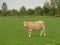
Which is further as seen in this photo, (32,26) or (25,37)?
(32,26)

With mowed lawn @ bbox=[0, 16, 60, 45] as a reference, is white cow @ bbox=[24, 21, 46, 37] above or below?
above

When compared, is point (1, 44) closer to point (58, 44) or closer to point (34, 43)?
point (34, 43)

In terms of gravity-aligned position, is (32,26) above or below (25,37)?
above

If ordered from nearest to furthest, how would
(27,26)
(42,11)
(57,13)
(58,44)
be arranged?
(58,44) → (27,26) → (57,13) → (42,11)

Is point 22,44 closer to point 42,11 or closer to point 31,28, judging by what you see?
point 31,28

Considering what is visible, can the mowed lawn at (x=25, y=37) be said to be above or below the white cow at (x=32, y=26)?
below

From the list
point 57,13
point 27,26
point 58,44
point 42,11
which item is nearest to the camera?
point 58,44

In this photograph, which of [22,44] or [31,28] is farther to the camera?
[31,28]

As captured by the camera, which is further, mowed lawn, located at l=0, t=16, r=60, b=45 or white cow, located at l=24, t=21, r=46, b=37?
white cow, located at l=24, t=21, r=46, b=37

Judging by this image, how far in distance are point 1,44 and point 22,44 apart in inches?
57.2

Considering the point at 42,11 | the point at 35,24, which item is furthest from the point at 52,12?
the point at 35,24

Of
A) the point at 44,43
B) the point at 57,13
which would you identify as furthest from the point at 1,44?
the point at 57,13

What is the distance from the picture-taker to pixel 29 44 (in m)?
15.2

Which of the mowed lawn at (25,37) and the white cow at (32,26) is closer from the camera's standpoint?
the mowed lawn at (25,37)
